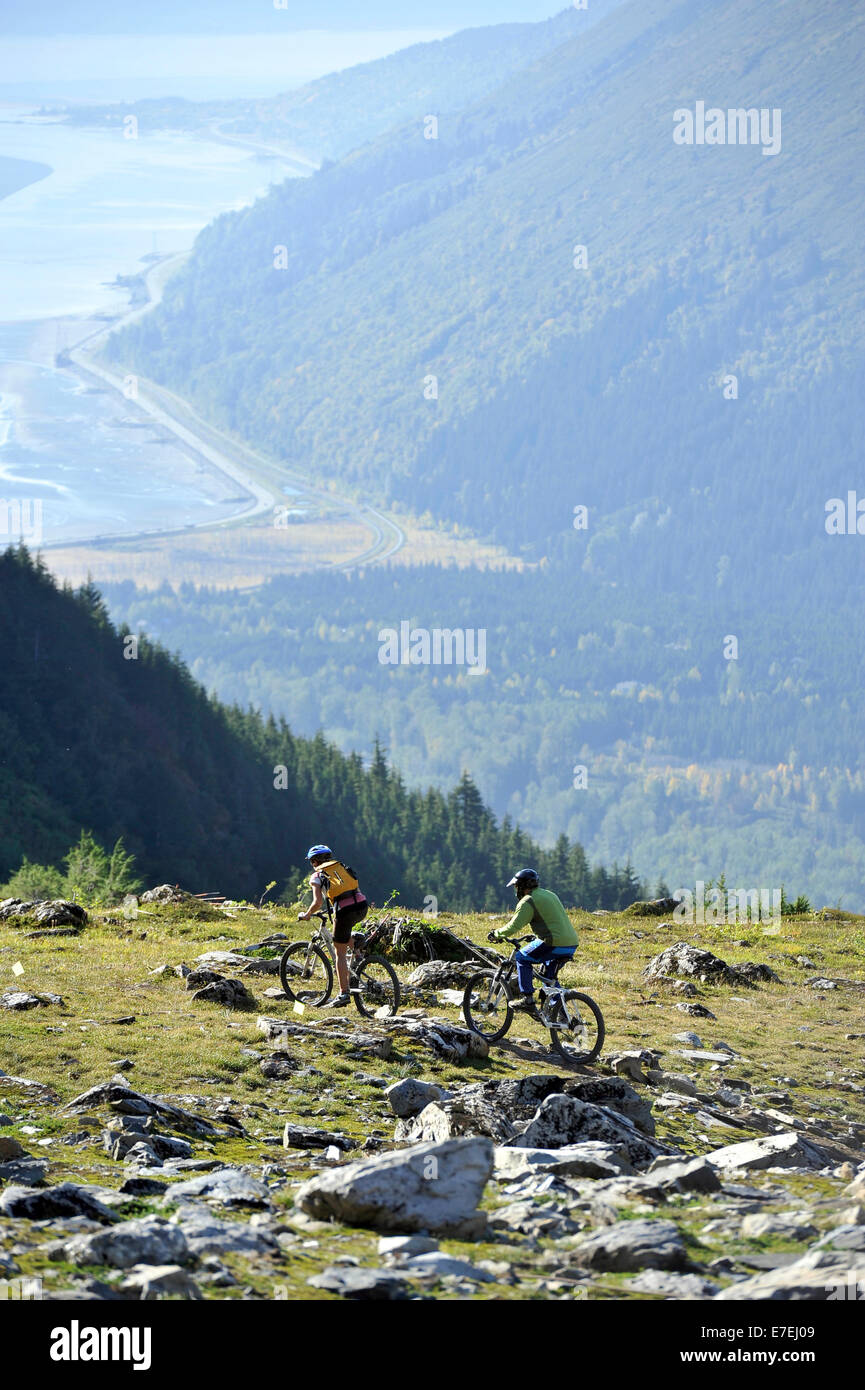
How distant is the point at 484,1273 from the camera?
37.7 feet

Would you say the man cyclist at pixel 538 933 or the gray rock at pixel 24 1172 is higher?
the man cyclist at pixel 538 933

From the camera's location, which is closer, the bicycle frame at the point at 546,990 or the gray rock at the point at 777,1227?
the gray rock at the point at 777,1227

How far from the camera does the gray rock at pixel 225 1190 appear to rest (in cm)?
1337

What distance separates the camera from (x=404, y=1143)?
652 inches

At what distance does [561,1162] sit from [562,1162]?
0.04 feet

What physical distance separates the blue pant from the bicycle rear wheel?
0.49 metres

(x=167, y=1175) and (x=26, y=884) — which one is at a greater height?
(x=167, y=1175)

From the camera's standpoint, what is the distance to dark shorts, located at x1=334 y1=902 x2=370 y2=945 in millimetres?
22594

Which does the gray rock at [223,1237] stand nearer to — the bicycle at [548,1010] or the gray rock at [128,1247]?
the gray rock at [128,1247]

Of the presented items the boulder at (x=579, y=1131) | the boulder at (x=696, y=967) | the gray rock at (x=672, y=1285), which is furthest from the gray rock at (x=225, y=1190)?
the boulder at (x=696, y=967)

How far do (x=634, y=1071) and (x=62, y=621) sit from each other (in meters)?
121

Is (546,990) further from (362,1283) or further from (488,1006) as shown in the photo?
(362,1283)
